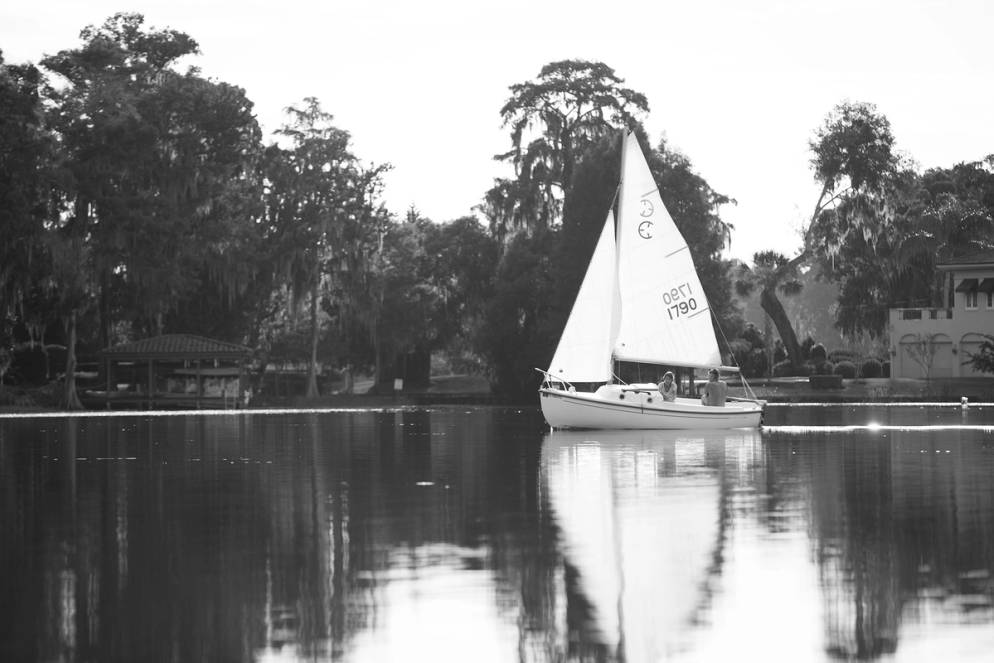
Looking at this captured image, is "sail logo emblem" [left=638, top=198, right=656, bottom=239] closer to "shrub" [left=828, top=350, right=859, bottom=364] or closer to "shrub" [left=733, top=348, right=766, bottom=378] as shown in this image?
"shrub" [left=733, top=348, right=766, bottom=378]

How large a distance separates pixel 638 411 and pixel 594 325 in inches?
134

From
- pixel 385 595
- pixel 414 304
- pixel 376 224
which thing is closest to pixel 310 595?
pixel 385 595

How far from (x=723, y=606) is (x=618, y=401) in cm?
3304

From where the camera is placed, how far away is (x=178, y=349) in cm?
6931

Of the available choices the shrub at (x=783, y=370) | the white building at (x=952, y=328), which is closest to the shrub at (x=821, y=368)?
the shrub at (x=783, y=370)

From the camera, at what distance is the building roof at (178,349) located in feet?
227

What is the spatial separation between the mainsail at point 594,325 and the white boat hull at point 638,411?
4.75 feet

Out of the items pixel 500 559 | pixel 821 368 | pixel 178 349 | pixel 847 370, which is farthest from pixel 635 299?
pixel 821 368

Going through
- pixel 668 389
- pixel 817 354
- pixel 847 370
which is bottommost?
pixel 668 389

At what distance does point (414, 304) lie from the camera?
98.9m

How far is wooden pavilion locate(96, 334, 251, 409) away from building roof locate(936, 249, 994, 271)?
1577 inches

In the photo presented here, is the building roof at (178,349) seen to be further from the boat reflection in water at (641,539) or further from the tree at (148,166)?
the boat reflection in water at (641,539)

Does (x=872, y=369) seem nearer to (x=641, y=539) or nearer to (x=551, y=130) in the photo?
(x=551, y=130)

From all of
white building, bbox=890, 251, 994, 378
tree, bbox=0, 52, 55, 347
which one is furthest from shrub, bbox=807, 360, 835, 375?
tree, bbox=0, 52, 55, 347
